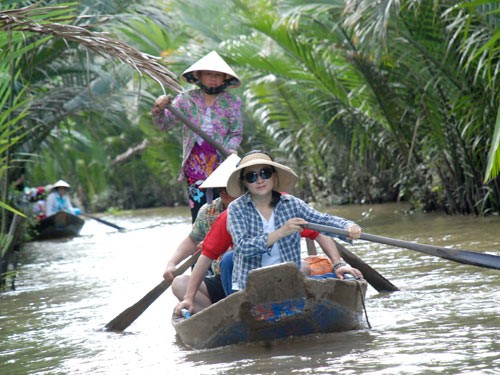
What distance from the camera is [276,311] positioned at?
16.1 feet

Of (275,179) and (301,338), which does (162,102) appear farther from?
(301,338)

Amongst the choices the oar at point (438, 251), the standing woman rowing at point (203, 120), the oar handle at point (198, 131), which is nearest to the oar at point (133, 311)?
the standing woman rowing at point (203, 120)

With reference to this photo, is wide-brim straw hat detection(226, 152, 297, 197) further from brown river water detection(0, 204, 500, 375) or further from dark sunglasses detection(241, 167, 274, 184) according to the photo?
brown river water detection(0, 204, 500, 375)

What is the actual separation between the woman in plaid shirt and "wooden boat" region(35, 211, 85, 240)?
42.7ft

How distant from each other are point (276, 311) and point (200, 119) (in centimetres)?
241

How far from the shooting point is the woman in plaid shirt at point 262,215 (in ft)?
16.4

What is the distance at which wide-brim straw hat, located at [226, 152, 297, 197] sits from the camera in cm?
509

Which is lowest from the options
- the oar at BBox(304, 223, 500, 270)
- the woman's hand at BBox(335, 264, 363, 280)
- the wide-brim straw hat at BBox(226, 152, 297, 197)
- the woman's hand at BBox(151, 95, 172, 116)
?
the woman's hand at BBox(335, 264, 363, 280)

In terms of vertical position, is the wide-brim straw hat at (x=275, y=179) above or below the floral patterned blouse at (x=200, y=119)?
below

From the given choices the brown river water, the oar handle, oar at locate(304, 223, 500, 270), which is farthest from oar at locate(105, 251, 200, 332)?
oar at locate(304, 223, 500, 270)

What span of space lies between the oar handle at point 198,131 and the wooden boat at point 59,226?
11.5 metres

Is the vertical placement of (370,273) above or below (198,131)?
below

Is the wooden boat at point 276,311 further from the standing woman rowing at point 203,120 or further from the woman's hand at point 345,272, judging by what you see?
the standing woman rowing at point 203,120

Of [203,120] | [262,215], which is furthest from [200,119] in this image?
[262,215]
